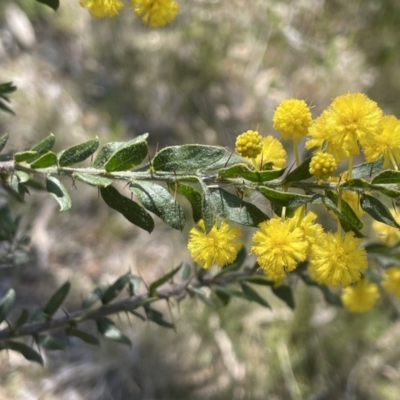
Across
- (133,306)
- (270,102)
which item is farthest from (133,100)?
(133,306)

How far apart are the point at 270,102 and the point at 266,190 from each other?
3.67 m

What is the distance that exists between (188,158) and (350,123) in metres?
0.37

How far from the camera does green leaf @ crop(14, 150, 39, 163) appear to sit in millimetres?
1062

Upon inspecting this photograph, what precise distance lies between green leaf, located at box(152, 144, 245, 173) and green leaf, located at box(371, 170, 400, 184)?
32cm

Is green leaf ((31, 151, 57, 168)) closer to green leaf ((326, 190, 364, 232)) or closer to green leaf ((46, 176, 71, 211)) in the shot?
green leaf ((46, 176, 71, 211))

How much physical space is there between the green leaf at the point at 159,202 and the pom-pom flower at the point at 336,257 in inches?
12.4

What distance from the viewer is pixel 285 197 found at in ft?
3.15

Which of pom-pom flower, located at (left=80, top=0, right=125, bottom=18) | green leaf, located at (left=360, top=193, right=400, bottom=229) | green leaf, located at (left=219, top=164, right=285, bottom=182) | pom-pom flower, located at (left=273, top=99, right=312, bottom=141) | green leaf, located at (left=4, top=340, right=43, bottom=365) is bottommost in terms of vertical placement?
green leaf, located at (left=4, top=340, right=43, bottom=365)

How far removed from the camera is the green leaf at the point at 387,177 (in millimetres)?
958

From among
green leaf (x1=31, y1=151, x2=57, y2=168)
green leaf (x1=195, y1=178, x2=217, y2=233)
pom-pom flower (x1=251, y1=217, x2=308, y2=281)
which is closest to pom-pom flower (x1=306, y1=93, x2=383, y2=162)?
pom-pom flower (x1=251, y1=217, x2=308, y2=281)

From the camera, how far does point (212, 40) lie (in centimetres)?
452

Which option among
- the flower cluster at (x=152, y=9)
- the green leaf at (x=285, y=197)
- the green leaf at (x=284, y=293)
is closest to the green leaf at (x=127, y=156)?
the green leaf at (x=285, y=197)

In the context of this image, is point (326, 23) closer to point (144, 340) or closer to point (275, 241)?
point (144, 340)

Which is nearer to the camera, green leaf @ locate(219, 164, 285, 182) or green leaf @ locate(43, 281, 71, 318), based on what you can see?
green leaf @ locate(219, 164, 285, 182)
